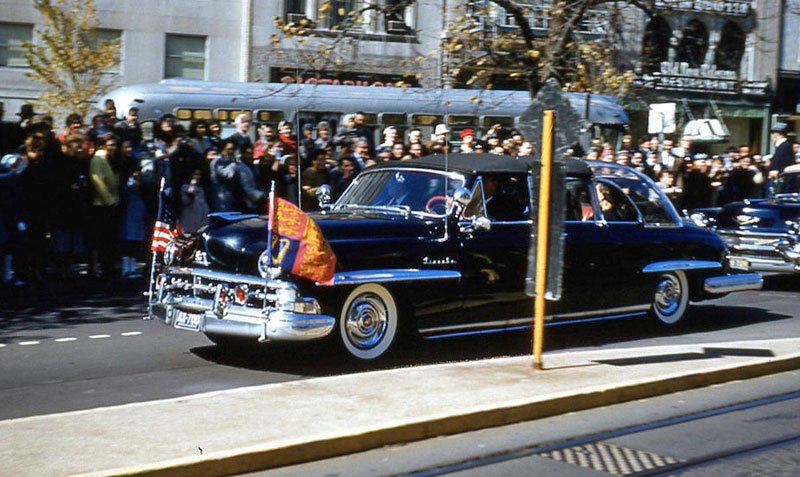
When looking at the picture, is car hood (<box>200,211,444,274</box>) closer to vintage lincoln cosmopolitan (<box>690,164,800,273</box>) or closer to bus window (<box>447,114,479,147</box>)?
vintage lincoln cosmopolitan (<box>690,164,800,273</box>)

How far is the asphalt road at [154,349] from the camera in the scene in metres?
8.56

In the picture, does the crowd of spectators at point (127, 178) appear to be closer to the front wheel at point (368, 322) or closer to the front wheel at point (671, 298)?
the front wheel at point (671, 298)

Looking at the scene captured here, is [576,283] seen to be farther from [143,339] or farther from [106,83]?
[106,83]

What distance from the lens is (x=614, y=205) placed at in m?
11.7

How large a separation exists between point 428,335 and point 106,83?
2342 cm

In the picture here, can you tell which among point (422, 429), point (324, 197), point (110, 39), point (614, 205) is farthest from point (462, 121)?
point (422, 429)

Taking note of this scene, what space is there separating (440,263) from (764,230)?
7753mm

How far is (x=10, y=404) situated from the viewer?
796 cm

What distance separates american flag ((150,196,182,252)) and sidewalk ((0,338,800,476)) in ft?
7.74

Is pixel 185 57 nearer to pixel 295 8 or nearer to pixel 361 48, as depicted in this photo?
pixel 295 8

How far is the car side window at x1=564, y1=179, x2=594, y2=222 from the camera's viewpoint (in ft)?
36.7

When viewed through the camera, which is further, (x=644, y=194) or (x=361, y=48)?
(x=361, y=48)

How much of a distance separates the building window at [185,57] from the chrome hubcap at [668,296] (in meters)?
23.1

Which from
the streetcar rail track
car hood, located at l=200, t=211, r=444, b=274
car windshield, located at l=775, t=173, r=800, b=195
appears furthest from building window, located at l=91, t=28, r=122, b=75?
the streetcar rail track
